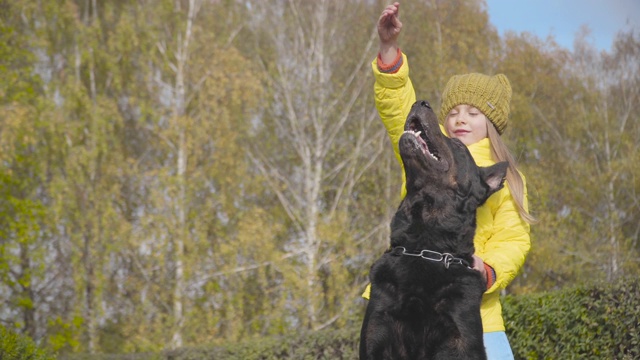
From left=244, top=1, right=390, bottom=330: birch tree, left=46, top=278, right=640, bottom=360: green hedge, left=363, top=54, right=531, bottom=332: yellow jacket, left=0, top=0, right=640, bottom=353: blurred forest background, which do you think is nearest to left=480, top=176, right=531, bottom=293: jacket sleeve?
left=363, top=54, right=531, bottom=332: yellow jacket

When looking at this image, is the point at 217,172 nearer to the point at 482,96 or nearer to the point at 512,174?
the point at 482,96

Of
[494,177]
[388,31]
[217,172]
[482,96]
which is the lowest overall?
[494,177]

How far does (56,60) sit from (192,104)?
343cm

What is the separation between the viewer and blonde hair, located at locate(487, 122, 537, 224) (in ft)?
11.4

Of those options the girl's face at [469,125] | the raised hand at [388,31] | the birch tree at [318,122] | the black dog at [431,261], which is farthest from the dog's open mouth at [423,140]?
the birch tree at [318,122]

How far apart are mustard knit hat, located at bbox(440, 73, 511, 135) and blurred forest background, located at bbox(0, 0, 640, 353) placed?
11530mm

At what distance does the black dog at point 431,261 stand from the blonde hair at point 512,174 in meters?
0.20

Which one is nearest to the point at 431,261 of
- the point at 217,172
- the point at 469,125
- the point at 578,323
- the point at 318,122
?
the point at 469,125

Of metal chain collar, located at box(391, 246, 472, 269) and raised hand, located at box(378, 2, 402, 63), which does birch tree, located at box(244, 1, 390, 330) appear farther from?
metal chain collar, located at box(391, 246, 472, 269)

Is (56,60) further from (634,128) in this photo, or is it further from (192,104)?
(634,128)

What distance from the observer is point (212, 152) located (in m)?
17.0

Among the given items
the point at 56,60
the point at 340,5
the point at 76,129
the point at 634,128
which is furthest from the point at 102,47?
the point at 634,128

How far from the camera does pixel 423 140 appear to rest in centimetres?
327

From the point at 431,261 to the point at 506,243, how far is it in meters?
0.45
